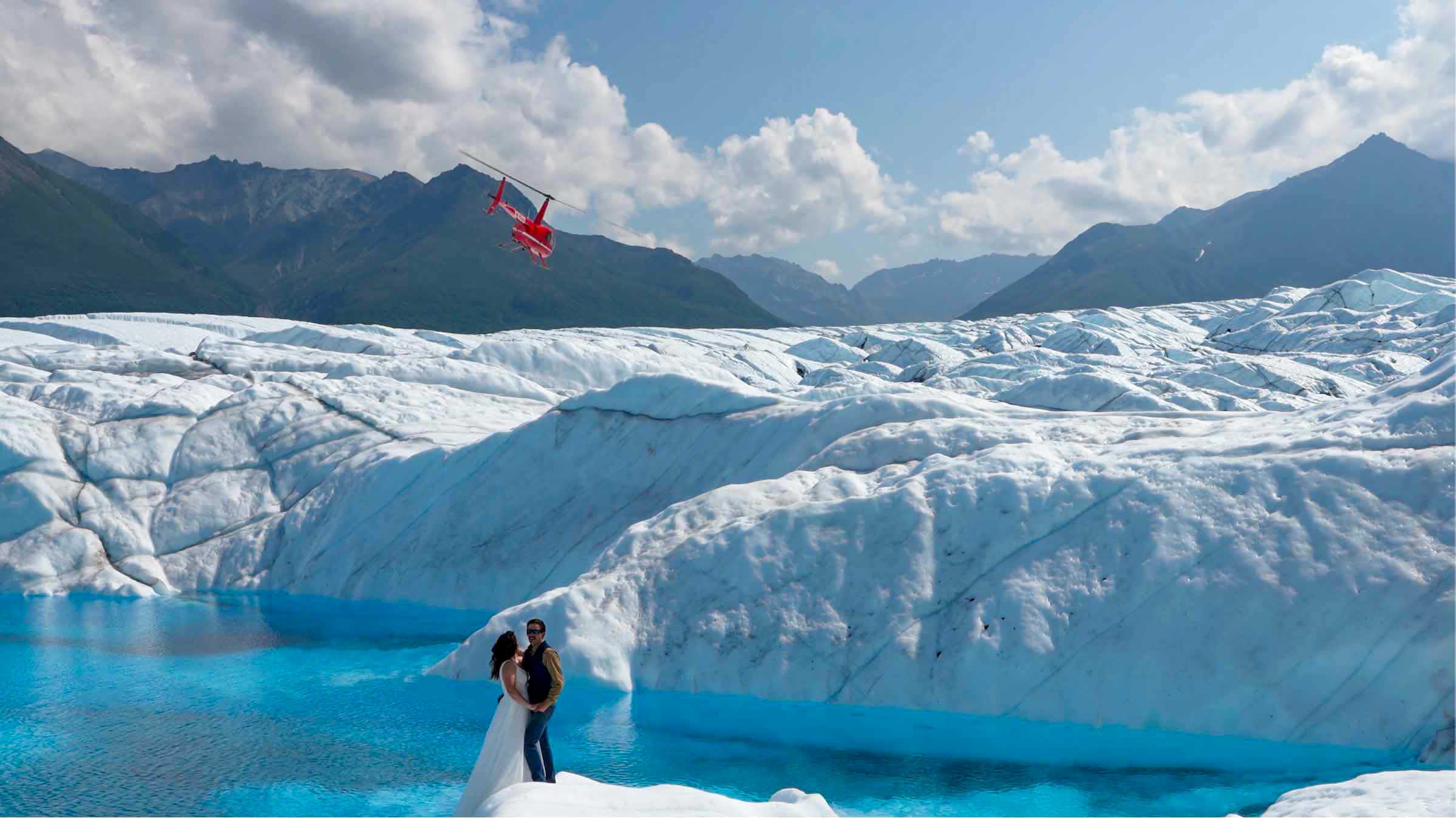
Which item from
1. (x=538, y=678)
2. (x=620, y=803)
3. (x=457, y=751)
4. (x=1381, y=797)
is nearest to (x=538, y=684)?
(x=538, y=678)

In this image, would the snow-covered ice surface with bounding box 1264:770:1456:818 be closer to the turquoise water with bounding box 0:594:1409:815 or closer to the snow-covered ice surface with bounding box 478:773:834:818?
the turquoise water with bounding box 0:594:1409:815

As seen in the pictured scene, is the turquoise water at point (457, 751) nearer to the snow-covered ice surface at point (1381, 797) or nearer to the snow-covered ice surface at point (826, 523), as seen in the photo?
the snow-covered ice surface at point (826, 523)

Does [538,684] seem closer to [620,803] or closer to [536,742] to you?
[536,742]

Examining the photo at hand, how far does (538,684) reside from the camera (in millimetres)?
8398

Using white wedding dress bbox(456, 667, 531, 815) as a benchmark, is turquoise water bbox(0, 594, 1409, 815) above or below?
below

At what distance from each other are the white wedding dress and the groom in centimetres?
6

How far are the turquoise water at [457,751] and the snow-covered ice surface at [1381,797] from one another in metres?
0.98

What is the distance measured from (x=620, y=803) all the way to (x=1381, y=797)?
261 inches

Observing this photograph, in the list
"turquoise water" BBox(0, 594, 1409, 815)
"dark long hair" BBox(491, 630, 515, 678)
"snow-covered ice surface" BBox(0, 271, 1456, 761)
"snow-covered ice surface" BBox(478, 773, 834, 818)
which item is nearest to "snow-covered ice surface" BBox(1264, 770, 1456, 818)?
"turquoise water" BBox(0, 594, 1409, 815)

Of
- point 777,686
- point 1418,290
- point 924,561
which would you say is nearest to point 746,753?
point 777,686

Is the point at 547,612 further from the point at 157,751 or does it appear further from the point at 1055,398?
the point at 1055,398

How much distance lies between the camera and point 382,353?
157ft

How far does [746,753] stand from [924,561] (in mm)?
4021

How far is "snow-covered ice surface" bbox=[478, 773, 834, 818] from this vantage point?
7242 millimetres
